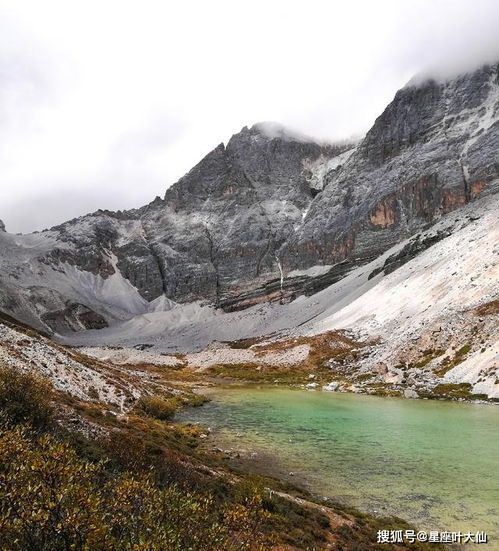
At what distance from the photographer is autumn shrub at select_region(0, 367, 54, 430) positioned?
19203 mm

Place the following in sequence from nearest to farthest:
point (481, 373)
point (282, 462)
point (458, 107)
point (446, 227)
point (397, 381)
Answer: point (282, 462)
point (481, 373)
point (397, 381)
point (446, 227)
point (458, 107)

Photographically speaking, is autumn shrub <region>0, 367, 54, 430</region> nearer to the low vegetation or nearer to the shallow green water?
the low vegetation

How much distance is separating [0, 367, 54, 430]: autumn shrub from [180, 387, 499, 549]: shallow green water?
1517cm

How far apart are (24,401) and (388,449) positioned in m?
25.2

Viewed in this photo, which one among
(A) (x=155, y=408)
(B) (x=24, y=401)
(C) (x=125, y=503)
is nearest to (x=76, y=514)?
(C) (x=125, y=503)

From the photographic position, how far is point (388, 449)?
102 feet

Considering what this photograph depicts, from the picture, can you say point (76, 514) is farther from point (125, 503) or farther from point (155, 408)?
point (155, 408)

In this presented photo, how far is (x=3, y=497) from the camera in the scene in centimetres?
732

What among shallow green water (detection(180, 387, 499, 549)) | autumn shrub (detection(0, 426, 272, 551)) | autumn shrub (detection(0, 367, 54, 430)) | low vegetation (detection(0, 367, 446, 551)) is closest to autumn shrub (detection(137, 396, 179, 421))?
shallow green water (detection(180, 387, 499, 549))

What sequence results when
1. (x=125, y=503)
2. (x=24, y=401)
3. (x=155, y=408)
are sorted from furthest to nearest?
(x=155, y=408) < (x=24, y=401) < (x=125, y=503)

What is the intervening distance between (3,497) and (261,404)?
5170 cm

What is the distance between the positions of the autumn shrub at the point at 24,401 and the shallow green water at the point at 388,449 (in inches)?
597

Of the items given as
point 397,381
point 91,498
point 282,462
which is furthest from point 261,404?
point 91,498

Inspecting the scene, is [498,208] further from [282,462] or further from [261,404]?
[282,462]
